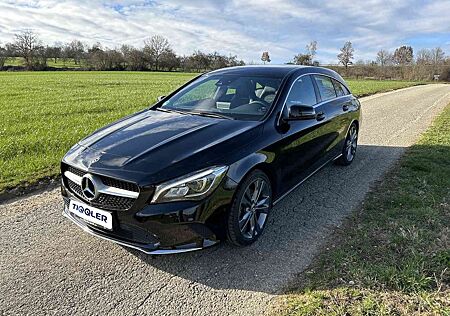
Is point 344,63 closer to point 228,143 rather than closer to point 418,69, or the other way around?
point 418,69

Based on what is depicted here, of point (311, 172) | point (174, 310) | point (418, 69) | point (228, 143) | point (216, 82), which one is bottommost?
point (174, 310)

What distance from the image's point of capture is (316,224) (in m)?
3.60

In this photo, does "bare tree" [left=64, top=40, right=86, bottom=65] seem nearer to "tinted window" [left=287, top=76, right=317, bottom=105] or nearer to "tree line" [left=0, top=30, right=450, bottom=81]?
"tree line" [left=0, top=30, right=450, bottom=81]

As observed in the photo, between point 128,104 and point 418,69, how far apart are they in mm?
61150

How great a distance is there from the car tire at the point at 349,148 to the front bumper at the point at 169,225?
134 inches

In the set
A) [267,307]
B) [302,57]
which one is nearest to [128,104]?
[267,307]

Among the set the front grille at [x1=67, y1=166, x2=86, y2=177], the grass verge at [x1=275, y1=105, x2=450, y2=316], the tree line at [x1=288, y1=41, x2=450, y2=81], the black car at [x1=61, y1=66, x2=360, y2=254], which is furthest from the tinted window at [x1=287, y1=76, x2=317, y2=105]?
the tree line at [x1=288, y1=41, x2=450, y2=81]

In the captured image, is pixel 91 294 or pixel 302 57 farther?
pixel 302 57

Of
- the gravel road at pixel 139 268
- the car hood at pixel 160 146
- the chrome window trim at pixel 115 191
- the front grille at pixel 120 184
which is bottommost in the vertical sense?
the gravel road at pixel 139 268

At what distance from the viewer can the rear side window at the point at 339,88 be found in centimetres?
526

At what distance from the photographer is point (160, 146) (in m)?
2.91

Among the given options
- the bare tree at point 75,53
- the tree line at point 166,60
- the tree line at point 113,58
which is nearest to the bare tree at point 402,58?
the tree line at point 166,60

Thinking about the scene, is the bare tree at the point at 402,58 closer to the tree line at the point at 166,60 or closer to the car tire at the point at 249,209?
the tree line at the point at 166,60

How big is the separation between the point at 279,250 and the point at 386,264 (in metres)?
0.90
